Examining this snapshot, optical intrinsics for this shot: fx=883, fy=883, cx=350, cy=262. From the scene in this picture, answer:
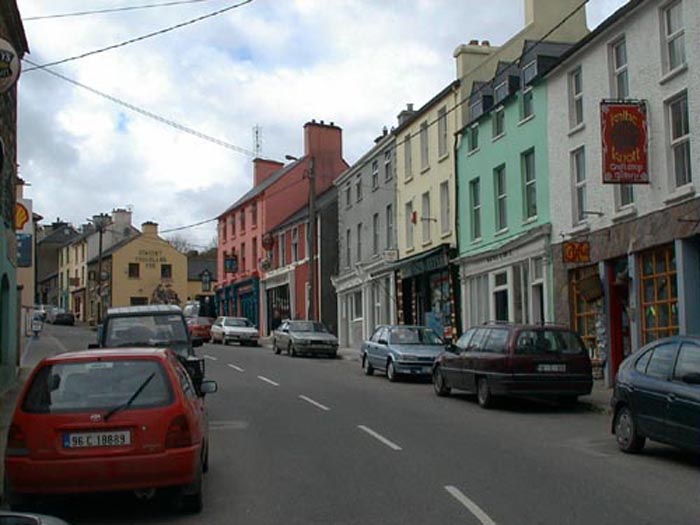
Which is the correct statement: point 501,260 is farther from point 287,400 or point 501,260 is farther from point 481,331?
point 287,400

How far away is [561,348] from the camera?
53.9 ft

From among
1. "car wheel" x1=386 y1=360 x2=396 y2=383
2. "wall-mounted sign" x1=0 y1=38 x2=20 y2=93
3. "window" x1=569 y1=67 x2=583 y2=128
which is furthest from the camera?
"car wheel" x1=386 y1=360 x2=396 y2=383

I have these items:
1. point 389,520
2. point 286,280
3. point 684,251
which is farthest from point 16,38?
point 286,280

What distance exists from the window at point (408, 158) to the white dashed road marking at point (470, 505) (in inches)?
1006

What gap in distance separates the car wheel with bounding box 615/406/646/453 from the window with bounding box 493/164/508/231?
1468 centimetres

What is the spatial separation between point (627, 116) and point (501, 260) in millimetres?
8524

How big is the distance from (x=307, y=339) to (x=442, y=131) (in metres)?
9.56

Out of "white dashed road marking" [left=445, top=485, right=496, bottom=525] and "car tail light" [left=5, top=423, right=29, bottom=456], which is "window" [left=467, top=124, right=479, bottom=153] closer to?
"white dashed road marking" [left=445, top=485, right=496, bottom=525]

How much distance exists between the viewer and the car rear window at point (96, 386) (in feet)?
25.0

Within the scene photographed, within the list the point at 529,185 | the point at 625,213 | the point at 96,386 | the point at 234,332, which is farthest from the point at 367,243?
the point at 96,386

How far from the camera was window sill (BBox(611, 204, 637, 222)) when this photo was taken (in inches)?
741

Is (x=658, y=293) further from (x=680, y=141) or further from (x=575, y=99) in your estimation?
(x=575, y=99)

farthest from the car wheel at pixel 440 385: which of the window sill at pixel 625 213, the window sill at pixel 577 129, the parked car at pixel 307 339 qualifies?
the parked car at pixel 307 339

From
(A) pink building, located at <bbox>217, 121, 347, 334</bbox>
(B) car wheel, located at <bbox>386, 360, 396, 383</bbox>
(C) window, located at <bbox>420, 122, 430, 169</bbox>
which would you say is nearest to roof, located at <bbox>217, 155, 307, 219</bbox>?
(A) pink building, located at <bbox>217, 121, 347, 334</bbox>
